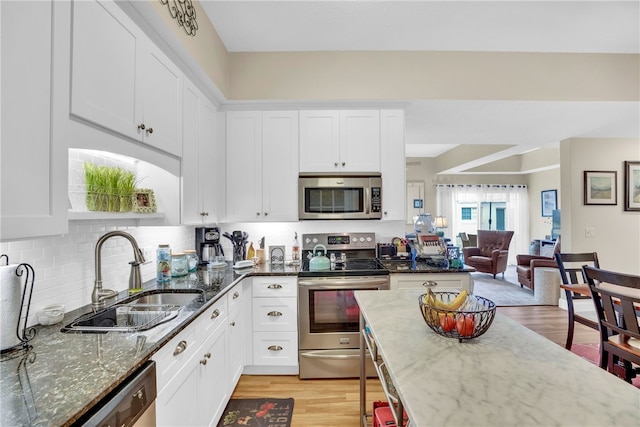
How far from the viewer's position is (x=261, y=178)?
295 cm

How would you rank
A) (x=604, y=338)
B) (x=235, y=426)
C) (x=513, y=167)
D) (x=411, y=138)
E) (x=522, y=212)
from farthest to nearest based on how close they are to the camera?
1. (x=522, y=212)
2. (x=513, y=167)
3. (x=411, y=138)
4. (x=604, y=338)
5. (x=235, y=426)

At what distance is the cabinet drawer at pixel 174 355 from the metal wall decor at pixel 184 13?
5.92ft

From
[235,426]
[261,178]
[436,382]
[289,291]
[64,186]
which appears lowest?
[235,426]

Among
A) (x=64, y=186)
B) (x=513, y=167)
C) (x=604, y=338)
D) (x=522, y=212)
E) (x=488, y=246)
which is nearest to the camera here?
(x=64, y=186)

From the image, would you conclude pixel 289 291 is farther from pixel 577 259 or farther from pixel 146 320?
pixel 577 259

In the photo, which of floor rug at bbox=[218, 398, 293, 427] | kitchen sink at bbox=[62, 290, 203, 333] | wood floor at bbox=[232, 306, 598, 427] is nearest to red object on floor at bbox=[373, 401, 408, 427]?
wood floor at bbox=[232, 306, 598, 427]

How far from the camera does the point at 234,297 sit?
89.8 inches

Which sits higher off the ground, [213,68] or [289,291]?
[213,68]

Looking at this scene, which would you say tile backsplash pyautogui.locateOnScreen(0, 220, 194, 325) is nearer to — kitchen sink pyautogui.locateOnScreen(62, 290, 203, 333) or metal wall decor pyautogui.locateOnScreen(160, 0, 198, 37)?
kitchen sink pyautogui.locateOnScreen(62, 290, 203, 333)

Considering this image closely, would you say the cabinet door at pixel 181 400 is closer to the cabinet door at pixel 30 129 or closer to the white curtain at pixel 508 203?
the cabinet door at pixel 30 129

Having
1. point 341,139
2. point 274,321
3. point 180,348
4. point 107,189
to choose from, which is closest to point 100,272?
point 107,189

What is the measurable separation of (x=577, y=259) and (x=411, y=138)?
2.34 m

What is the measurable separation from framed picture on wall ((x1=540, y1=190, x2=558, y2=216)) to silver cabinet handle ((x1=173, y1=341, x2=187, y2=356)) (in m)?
8.60

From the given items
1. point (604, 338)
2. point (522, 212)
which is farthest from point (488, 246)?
point (604, 338)
